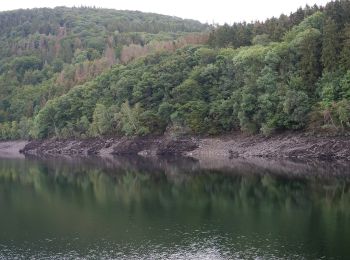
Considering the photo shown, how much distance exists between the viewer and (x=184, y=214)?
1858 inches

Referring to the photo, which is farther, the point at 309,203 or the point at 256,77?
the point at 256,77

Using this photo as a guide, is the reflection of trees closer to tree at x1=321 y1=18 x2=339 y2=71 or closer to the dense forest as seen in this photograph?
the dense forest

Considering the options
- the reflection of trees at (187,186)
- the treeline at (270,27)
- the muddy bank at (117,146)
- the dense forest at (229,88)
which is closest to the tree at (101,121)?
the dense forest at (229,88)

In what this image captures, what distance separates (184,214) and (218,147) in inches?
2176

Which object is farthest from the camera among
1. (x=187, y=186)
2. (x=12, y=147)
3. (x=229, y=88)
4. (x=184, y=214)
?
(x=12, y=147)

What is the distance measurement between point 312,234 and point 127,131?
85.8 m

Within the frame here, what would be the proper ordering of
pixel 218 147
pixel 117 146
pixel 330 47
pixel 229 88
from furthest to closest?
pixel 117 146, pixel 229 88, pixel 218 147, pixel 330 47

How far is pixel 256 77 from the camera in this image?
102688 millimetres

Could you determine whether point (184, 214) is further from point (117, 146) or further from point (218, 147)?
point (117, 146)

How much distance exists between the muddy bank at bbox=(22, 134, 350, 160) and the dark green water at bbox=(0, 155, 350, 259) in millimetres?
8307

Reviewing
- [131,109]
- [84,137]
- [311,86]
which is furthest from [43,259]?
[84,137]

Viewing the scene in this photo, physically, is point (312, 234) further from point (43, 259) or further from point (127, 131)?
point (127, 131)

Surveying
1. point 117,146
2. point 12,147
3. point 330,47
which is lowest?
point 12,147

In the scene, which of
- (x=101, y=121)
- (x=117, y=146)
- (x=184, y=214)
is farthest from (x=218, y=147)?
(x=184, y=214)
